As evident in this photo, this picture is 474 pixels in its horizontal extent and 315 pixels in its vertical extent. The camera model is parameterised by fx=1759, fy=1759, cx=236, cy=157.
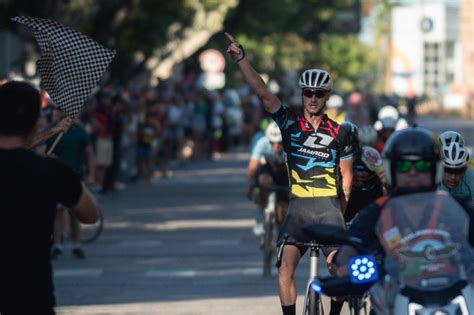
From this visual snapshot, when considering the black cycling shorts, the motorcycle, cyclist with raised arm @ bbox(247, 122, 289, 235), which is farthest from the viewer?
cyclist with raised arm @ bbox(247, 122, 289, 235)

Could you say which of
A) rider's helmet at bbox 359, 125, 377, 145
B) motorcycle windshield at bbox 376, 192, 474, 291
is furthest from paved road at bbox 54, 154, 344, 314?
motorcycle windshield at bbox 376, 192, 474, 291

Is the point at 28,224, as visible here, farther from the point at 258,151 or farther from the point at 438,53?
the point at 438,53

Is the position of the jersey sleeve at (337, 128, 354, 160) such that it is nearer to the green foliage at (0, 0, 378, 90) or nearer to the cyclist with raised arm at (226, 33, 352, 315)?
the cyclist with raised arm at (226, 33, 352, 315)

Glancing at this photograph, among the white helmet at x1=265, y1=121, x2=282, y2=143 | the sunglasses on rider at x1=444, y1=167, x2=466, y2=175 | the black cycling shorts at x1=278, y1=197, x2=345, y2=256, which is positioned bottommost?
the white helmet at x1=265, y1=121, x2=282, y2=143

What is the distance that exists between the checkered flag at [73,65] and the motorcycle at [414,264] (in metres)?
2.68

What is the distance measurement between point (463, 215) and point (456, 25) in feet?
605

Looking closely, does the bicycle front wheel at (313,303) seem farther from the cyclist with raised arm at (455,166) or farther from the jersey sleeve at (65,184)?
the jersey sleeve at (65,184)

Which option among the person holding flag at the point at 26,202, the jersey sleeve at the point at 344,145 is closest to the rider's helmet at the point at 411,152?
the person holding flag at the point at 26,202

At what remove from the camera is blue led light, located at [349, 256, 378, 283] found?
22.0 feet

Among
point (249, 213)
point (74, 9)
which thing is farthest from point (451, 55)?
point (249, 213)

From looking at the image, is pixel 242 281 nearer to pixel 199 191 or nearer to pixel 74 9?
pixel 199 191

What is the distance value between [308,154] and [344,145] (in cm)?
26

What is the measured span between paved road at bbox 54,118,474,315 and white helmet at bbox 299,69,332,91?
140 inches

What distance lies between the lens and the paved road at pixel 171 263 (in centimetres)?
1502
